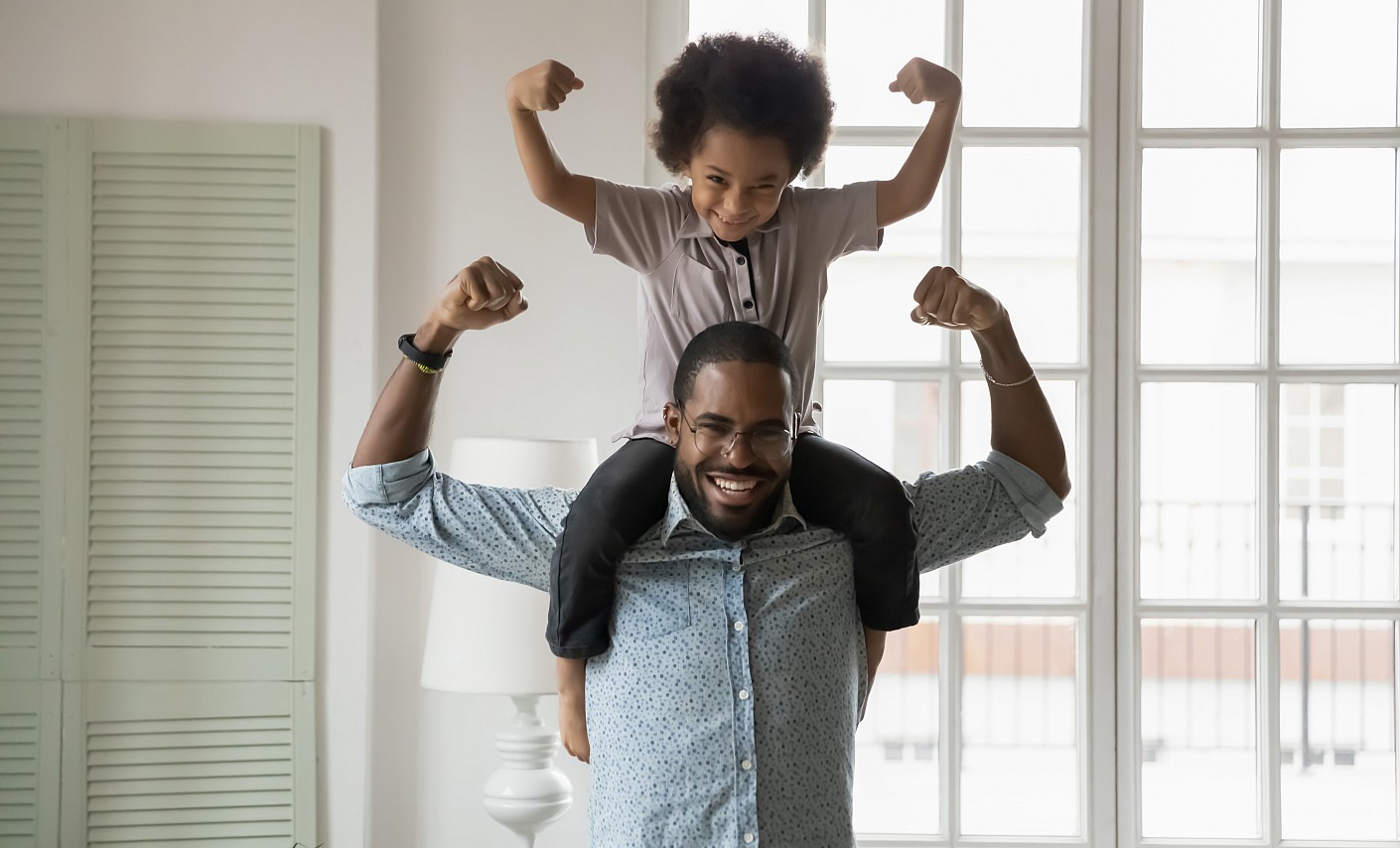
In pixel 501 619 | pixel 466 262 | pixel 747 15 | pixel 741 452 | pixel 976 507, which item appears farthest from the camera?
pixel 747 15

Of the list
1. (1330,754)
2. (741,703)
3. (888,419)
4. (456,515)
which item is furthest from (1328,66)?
(456,515)

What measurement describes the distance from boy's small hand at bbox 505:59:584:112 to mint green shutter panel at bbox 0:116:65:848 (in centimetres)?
149

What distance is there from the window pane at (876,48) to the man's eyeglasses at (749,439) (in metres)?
1.50

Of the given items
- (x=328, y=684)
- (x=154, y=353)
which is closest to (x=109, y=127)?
(x=154, y=353)

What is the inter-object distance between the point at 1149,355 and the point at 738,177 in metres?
1.63

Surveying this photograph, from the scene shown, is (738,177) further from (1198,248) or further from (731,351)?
(1198,248)

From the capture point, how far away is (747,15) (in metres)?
2.81

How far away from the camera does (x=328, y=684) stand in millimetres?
2594

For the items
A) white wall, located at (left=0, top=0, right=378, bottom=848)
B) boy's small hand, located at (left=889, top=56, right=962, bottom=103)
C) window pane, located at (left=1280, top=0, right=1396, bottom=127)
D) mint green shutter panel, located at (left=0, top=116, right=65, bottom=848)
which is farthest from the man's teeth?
window pane, located at (left=1280, top=0, right=1396, bottom=127)

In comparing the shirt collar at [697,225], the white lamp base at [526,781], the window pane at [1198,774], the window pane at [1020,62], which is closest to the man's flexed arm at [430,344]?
the shirt collar at [697,225]

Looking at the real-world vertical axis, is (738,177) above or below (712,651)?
above

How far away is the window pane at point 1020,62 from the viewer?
284 cm

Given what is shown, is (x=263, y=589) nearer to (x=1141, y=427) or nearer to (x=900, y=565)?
(x=900, y=565)

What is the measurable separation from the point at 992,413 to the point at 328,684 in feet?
5.22
